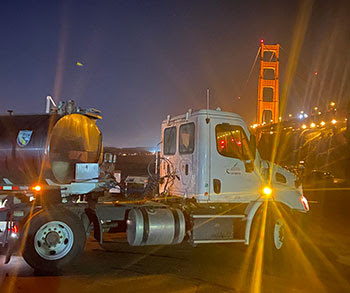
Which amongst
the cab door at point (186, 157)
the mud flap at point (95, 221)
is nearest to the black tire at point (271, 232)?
the cab door at point (186, 157)

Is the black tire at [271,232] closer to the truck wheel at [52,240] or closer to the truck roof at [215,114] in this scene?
the truck roof at [215,114]

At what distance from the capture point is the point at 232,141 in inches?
287

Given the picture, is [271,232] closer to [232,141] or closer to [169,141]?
[232,141]

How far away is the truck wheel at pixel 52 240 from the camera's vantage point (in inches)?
243

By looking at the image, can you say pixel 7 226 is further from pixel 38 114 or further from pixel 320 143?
pixel 320 143

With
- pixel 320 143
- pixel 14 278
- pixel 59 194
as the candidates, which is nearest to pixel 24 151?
pixel 59 194

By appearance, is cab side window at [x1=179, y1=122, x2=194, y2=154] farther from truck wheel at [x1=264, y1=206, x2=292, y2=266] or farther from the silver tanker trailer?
truck wheel at [x1=264, y1=206, x2=292, y2=266]

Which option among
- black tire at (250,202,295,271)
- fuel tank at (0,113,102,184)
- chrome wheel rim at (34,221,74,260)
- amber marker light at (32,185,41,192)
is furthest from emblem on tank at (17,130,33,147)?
black tire at (250,202,295,271)

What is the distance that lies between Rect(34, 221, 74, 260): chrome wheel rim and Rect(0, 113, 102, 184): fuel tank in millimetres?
1058

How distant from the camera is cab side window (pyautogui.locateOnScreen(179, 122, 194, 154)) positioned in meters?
7.36

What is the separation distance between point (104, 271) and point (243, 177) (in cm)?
319

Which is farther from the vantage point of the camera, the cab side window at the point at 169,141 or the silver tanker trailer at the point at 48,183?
the cab side window at the point at 169,141

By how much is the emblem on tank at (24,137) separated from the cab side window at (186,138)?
9.73ft

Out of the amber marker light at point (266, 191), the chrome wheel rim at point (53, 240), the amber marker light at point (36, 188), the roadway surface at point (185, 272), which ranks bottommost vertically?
the roadway surface at point (185, 272)
